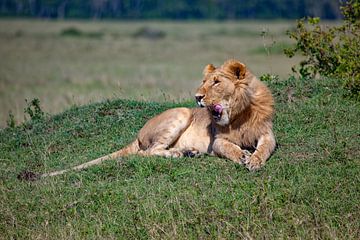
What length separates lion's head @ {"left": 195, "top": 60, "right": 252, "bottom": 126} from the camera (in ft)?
23.1

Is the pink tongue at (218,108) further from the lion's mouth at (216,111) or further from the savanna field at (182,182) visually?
the savanna field at (182,182)

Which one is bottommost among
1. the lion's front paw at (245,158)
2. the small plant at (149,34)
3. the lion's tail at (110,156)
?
the small plant at (149,34)

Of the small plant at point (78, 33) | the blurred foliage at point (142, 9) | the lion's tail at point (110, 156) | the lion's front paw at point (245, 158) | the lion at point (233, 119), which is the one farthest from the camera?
the blurred foliage at point (142, 9)

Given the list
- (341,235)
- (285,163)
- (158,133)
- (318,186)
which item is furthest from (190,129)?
(341,235)

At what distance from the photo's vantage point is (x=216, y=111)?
279 inches

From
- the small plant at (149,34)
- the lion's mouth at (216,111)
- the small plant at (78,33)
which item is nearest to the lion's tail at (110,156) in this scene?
the lion's mouth at (216,111)

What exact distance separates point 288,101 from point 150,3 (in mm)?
71810

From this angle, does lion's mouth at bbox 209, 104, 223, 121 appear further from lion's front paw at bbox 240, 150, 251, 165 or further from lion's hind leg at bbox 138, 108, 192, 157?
lion's hind leg at bbox 138, 108, 192, 157

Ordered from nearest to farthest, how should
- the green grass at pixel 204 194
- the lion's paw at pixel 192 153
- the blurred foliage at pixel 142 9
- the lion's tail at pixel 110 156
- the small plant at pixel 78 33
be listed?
the green grass at pixel 204 194 < the lion's tail at pixel 110 156 < the lion's paw at pixel 192 153 < the small plant at pixel 78 33 < the blurred foliage at pixel 142 9

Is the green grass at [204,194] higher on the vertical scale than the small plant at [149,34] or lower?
higher

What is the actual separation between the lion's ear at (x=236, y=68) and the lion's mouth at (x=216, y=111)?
339 mm

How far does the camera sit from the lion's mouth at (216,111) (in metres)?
7.06

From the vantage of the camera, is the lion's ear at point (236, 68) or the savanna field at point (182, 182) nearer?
the savanna field at point (182, 182)

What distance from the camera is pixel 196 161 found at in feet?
23.4
